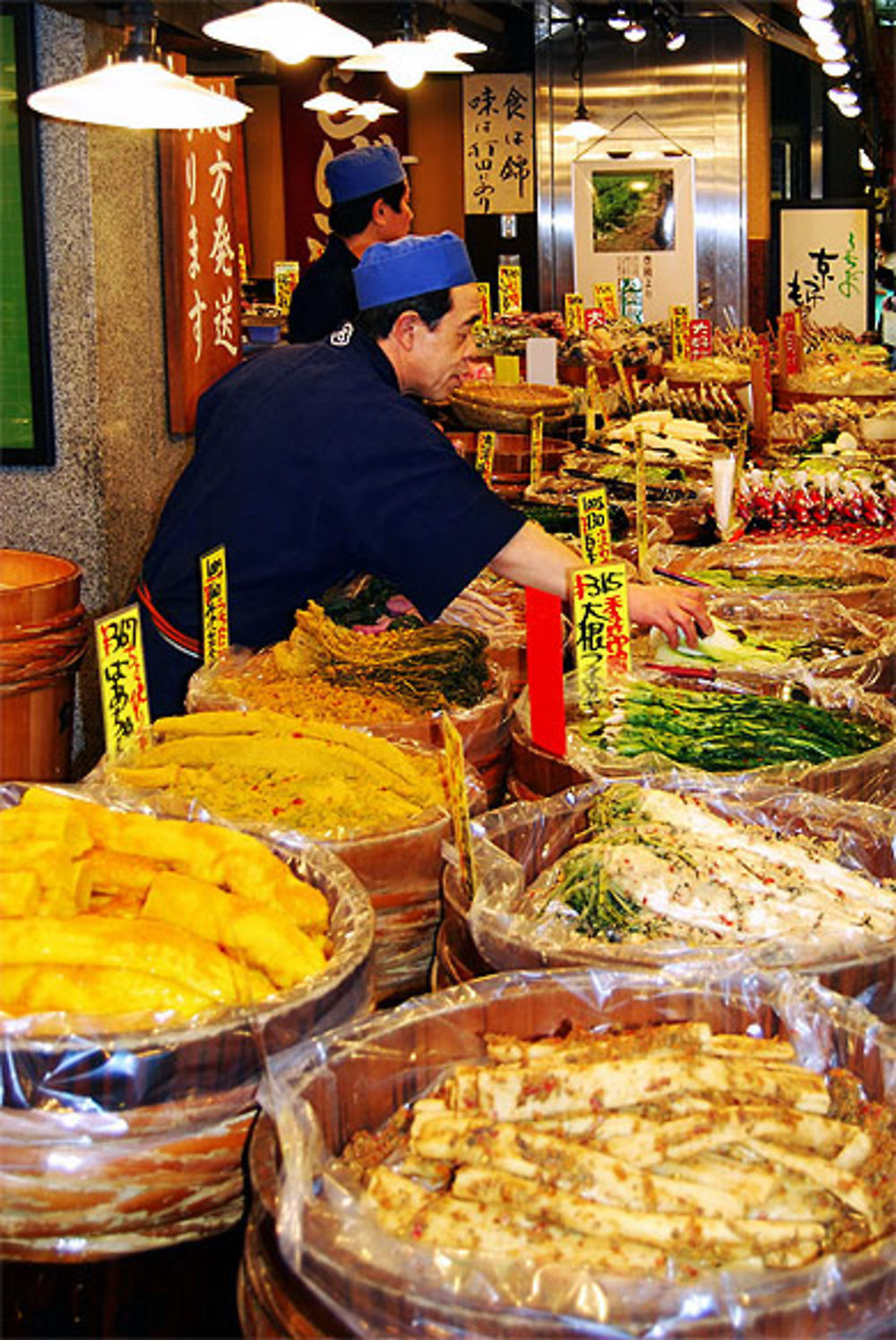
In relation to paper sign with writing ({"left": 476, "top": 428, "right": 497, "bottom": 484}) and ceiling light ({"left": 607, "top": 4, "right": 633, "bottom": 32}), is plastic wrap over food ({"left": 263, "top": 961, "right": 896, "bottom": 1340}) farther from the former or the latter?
ceiling light ({"left": 607, "top": 4, "right": 633, "bottom": 32})

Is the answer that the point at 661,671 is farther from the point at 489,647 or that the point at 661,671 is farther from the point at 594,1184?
the point at 594,1184

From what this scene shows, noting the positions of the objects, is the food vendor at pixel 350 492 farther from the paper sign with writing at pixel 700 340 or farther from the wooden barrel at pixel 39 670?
the paper sign with writing at pixel 700 340

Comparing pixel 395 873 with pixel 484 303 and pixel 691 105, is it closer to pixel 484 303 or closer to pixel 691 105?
pixel 484 303

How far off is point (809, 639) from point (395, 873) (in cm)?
172

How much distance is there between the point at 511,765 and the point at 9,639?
1.26 meters

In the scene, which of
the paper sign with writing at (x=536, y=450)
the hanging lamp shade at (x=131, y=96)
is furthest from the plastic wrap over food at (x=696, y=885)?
the paper sign with writing at (x=536, y=450)

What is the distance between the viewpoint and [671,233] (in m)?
14.7

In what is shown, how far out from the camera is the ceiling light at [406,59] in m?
7.04

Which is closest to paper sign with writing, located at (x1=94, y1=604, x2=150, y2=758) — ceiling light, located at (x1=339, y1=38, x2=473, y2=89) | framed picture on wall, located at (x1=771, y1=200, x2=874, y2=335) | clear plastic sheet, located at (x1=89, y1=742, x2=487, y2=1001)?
clear plastic sheet, located at (x1=89, y1=742, x2=487, y2=1001)

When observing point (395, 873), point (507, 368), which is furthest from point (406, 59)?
point (395, 873)

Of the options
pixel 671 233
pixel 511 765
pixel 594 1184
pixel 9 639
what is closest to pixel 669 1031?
pixel 594 1184

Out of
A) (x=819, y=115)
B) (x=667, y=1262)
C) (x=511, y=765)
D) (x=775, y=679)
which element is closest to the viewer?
(x=667, y=1262)

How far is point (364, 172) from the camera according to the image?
6.12 metres

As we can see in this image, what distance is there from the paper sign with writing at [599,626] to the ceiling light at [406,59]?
4.51 metres
